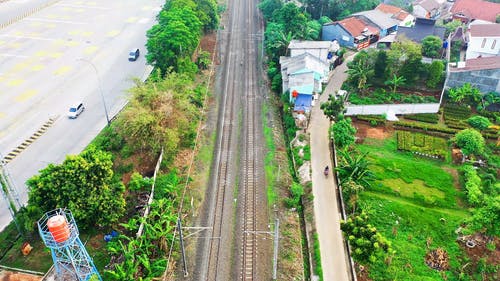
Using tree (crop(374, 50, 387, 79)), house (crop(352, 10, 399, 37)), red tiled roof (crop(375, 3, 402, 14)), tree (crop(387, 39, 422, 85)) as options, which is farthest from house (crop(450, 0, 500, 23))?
tree (crop(374, 50, 387, 79))

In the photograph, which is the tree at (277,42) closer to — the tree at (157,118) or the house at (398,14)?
the tree at (157,118)

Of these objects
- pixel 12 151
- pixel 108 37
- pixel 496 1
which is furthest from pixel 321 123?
pixel 496 1

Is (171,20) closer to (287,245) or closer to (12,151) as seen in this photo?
(12,151)

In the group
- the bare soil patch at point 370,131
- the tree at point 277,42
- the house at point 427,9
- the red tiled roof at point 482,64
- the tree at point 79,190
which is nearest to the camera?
the tree at point 79,190


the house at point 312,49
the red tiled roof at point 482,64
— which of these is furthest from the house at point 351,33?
the red tiled roof at point 482,64

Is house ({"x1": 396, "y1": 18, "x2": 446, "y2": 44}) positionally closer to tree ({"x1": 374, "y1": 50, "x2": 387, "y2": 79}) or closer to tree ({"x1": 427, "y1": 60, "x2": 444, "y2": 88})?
tree ({"x1": 427, "y1": 60, "x2": 444, "y2": 88})

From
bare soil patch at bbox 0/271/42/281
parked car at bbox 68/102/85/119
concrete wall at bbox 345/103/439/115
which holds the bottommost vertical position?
bare soil patch at bbox 0/271/42/281

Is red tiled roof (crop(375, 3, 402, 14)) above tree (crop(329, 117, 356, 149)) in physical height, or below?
above
